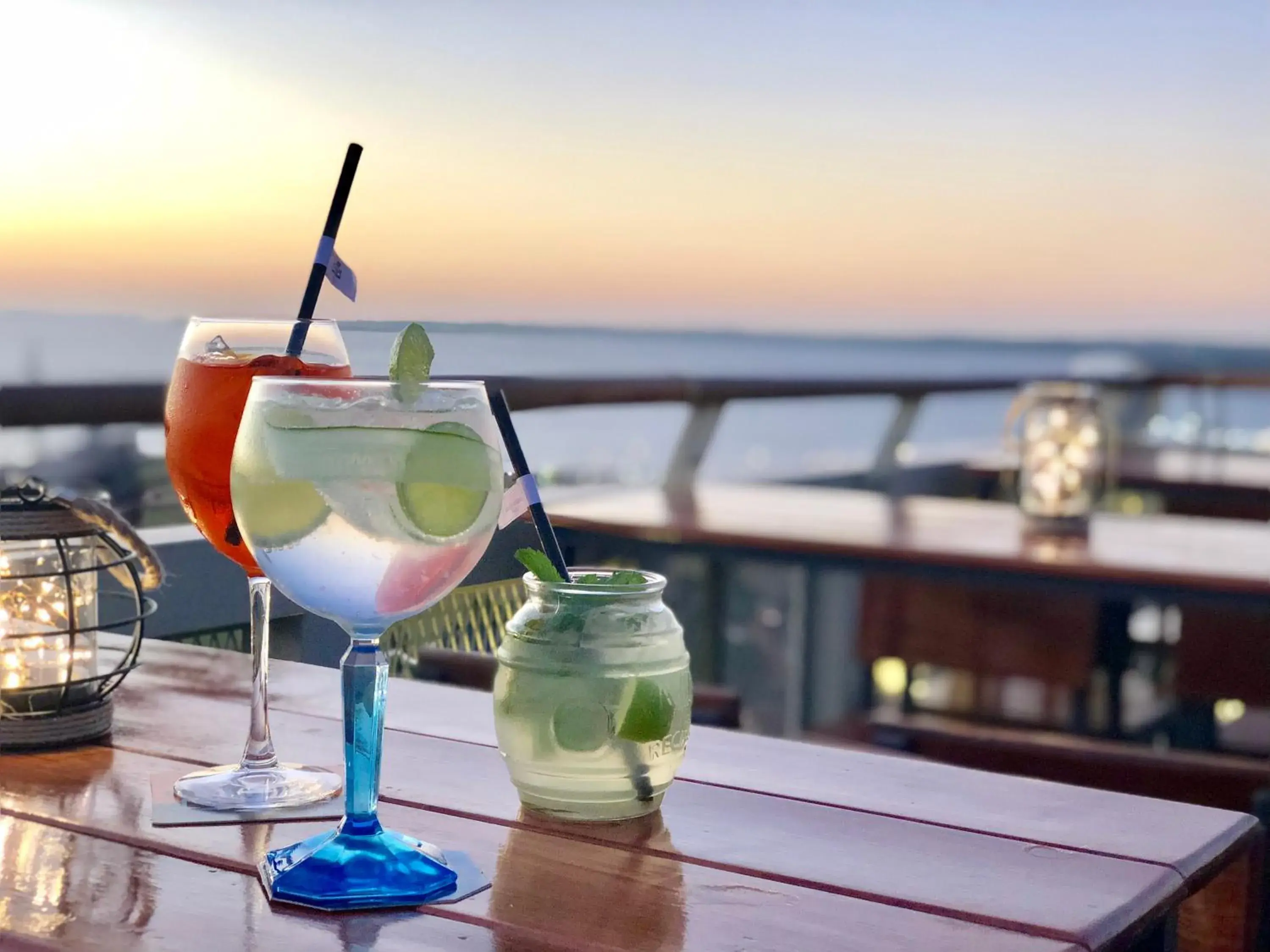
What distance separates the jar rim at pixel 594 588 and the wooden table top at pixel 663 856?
0.12 m

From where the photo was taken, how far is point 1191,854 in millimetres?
781

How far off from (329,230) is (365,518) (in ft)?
0.96

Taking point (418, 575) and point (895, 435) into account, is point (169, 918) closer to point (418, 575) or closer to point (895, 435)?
point (418, 575)

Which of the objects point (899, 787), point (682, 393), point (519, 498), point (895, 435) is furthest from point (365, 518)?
point (895, 435)

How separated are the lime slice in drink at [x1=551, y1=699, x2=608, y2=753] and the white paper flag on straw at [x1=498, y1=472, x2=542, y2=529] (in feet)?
0.35

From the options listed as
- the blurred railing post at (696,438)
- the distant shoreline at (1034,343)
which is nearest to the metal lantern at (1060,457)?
the blurred railing post at (696,438)

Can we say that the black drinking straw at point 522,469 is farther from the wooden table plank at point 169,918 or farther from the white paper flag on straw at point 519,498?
the wooden table plank at point 169,918

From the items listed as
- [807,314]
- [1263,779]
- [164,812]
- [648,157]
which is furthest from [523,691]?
[807,314]

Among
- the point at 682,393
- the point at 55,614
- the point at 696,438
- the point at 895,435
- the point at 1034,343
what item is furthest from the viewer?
the point at 1034,343

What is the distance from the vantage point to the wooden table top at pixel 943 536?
2400 millimetres

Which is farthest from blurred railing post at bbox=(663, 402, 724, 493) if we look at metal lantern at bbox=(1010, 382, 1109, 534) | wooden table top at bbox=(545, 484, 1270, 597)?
metal lantern at bbox=(1010, 382, 1109, 534)

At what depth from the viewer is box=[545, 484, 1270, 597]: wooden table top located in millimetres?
2400

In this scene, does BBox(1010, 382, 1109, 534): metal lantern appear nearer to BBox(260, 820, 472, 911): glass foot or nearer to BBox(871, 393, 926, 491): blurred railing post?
BBox(871, 393, 926, 491): blurred railing post

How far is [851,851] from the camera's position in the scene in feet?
2.54
